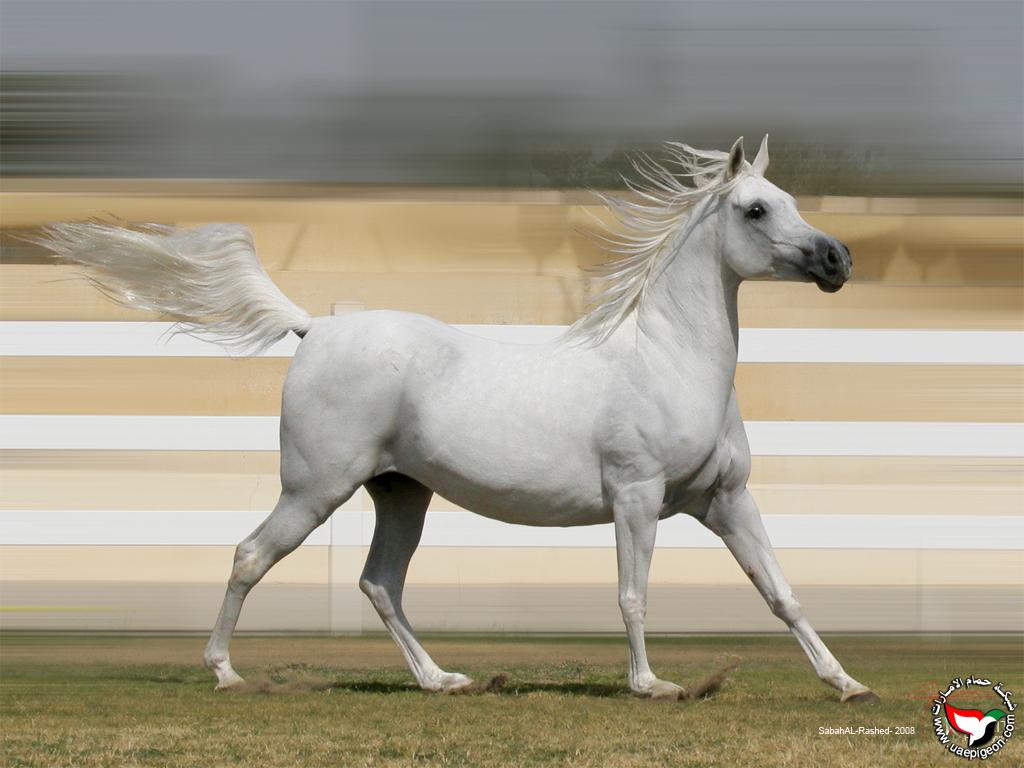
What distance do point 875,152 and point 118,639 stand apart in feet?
18.2

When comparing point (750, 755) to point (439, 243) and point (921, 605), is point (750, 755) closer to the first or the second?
point (921, 605)

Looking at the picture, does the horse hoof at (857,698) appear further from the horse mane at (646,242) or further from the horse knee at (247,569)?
the horse knee at (247,569)

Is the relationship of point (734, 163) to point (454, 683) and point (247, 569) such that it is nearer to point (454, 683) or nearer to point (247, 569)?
point (454, 683)

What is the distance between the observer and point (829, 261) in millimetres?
6703

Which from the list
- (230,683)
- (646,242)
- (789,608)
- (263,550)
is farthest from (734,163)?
(230,683)

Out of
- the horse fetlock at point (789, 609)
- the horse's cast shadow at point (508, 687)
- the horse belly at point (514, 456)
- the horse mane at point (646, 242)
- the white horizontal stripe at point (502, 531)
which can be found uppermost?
the horse mane at point (646, 242)

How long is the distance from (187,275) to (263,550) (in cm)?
130

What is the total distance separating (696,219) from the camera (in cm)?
704

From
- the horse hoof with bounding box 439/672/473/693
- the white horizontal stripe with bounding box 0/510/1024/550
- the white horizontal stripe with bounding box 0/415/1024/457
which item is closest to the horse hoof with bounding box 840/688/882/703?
the horse hoof with bounding box 439/672/473/693

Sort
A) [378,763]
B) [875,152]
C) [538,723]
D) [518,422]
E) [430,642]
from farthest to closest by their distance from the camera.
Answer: [875,152] → [430,642] → [518,422] → [538,723] → [378,763]

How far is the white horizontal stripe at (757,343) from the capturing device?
390 inches

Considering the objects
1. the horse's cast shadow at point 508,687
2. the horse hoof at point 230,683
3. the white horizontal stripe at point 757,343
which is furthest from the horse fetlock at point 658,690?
the white horizontal stripe at point 757,343

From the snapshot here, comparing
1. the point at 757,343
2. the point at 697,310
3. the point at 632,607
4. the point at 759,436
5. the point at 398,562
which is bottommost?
the point at 759,436

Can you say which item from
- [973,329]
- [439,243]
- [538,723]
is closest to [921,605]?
[973,329]
